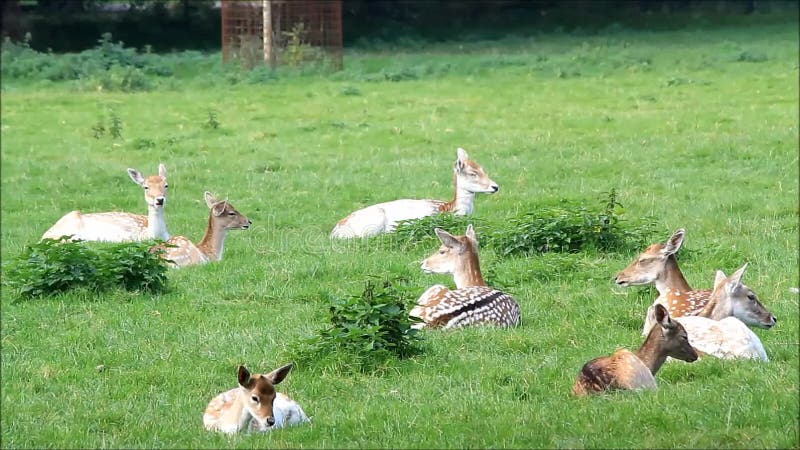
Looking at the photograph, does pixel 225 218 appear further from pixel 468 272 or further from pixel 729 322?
pixel 729 322

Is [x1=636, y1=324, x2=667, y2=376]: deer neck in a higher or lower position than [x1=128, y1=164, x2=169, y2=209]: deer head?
higher

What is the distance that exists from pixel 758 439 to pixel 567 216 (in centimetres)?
577

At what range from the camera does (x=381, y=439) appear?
6840mm

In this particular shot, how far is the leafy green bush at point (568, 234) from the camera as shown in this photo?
12.0 metres

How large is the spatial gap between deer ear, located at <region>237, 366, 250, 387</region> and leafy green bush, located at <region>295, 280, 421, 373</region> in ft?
5.47

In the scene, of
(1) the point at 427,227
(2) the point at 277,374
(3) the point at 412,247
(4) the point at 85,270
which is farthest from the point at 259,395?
(1) the point at 427,227

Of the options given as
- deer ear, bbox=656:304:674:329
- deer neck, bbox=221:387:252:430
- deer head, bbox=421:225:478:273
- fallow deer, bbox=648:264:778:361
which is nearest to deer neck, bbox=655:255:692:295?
fallow deer, bbox=648:264:778:361

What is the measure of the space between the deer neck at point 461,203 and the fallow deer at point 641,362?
6.36 m

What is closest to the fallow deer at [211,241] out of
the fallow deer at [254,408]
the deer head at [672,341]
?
the fallow deer at [254,408]

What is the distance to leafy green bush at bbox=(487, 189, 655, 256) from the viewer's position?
12031 millimetres

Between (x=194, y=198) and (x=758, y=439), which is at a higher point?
(x=758, y=439)

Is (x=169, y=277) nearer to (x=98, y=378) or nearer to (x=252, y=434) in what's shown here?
(x=98, y=378)

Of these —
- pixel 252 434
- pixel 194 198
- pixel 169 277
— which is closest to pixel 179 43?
pixel 194 198

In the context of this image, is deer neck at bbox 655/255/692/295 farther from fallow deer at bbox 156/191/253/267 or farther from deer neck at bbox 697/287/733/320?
fallow deer at bbox 156/191/253/267
